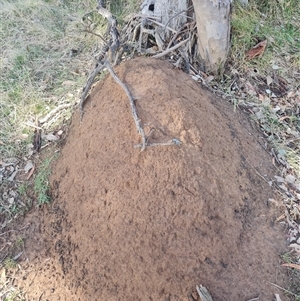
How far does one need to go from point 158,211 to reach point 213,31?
1.50 m

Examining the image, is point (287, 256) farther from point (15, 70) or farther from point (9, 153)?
point (15, 70)

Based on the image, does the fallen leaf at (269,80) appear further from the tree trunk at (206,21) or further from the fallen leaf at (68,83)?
the fallen leaf at (68,83)

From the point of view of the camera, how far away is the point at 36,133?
10.6ft

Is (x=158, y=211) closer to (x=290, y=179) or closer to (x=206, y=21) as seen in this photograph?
(x=290, y=179)

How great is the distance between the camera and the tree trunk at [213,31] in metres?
2.90

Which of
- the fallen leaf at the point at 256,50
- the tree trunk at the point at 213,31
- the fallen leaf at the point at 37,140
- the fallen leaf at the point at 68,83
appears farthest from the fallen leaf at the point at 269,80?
the fallen leaf at the point at 37,140

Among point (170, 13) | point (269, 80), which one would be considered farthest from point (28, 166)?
point (269, 80)

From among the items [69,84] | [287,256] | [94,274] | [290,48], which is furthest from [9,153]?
[290,48]

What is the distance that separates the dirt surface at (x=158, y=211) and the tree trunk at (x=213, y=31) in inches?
22.3

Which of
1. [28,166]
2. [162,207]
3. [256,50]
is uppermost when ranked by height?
[256,50]

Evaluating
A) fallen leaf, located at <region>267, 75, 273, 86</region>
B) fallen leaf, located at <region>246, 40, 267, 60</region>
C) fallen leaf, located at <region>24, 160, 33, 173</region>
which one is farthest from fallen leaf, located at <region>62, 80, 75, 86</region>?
fallen leaf, located at <region>267, 75, 273, 86</region>

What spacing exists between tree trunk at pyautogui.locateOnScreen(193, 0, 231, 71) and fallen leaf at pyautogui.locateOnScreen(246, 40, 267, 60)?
9.3 inches

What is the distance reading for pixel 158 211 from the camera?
7.23 ft

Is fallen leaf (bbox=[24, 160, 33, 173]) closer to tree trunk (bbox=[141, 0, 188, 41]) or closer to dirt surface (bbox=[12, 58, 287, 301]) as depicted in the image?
dirt surface (bbox=[12, 58, 287, 301])
